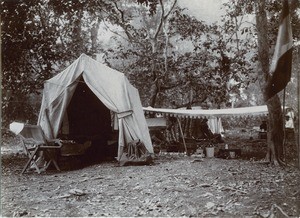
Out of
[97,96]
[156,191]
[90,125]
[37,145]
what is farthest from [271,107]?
[90,125]

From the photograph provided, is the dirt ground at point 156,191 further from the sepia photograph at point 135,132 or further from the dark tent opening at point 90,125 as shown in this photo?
the dark tent opening at point 90,125

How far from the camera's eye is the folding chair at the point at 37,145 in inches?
296

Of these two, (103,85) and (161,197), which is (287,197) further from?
(103,85)

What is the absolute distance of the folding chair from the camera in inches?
296

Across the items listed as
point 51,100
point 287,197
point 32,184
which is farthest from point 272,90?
point 51,100

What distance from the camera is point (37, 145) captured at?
7527mm


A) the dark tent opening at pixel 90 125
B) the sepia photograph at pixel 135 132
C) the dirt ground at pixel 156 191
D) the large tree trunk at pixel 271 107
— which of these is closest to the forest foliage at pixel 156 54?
the sepia photograph at pixel 135 132

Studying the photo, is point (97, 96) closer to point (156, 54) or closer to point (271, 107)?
point (271, 107)

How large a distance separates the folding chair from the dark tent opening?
1.88 m

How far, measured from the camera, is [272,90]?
5238mm

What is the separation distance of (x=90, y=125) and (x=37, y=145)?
11.5 ft

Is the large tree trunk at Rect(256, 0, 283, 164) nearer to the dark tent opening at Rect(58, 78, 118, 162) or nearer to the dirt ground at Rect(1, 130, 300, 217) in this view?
the dirt ground at Rect(1, 130, 300, 217)

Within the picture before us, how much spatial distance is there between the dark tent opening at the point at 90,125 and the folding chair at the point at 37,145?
6.17ft

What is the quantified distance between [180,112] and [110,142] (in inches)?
108
